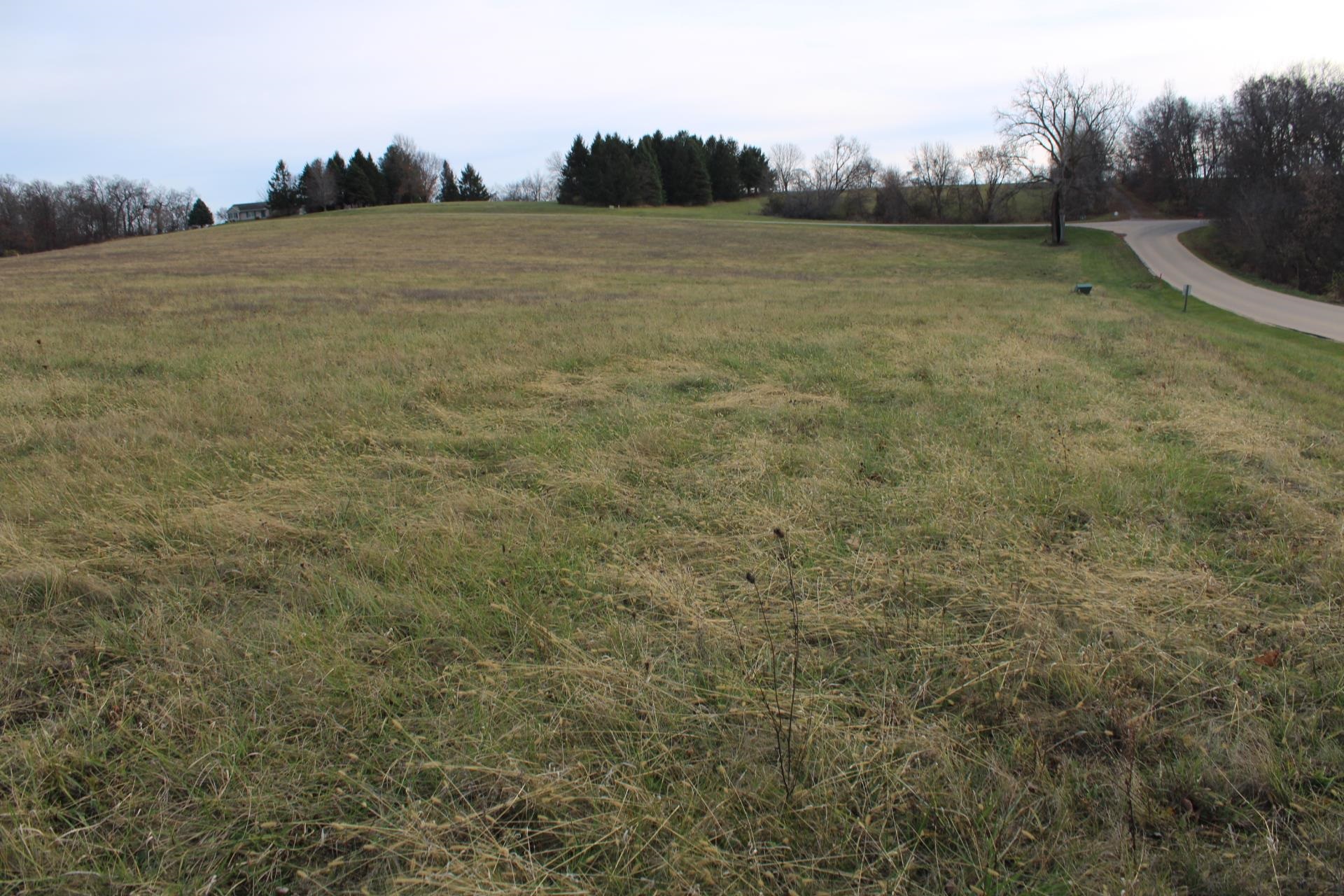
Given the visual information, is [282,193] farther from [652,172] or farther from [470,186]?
[652,172]

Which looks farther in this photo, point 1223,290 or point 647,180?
point 647,180

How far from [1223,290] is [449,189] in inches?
3661

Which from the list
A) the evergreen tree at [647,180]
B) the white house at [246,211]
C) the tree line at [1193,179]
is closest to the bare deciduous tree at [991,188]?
the tree line at [1193,179]

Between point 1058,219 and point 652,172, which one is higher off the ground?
point 652,172

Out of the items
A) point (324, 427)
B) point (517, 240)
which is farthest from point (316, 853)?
point (517, 240)

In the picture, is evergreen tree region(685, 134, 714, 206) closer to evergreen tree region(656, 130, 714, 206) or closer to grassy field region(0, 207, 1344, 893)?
evergreen tree region(656, 130, 714, 206)

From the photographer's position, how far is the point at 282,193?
89.6 m

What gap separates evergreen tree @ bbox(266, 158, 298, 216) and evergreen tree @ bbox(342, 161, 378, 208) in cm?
748

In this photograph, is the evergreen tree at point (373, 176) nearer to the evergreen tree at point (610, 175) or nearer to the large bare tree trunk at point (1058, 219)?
the evergreen tree at point (610, 175)

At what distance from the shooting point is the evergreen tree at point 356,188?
86.0 metres

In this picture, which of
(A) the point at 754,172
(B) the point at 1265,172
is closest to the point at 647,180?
(A) the point at 754,172

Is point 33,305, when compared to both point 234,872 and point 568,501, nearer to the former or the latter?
point 568,501

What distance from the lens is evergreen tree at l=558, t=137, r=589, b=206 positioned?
82062 millimetres

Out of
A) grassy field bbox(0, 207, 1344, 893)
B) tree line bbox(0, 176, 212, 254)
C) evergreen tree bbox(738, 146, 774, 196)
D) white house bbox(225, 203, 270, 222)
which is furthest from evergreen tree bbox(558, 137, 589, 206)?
grassy field bbox(0, 207, 1344, 893)
